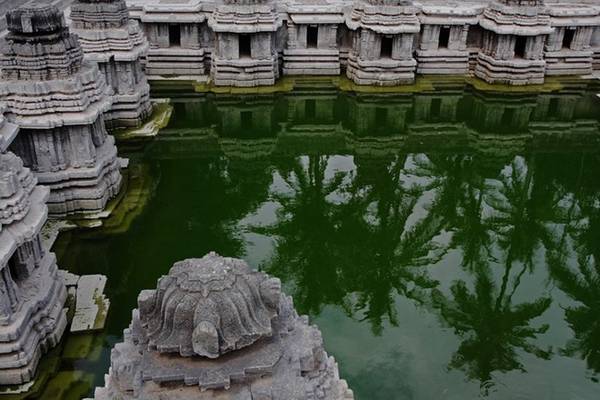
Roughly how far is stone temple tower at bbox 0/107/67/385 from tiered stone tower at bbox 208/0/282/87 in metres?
9.21

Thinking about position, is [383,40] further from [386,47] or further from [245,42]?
[245,42]

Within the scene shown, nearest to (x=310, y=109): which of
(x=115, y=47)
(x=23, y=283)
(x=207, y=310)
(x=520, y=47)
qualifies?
(x=115, y=47)

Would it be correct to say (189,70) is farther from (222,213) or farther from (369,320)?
(369,320)

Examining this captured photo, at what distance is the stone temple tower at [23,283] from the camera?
23.3 feet

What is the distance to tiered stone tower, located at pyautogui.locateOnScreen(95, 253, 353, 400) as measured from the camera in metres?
4.80

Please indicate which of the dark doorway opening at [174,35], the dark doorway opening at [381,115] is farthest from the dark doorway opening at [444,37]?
the dark doorway opening at [174,35]

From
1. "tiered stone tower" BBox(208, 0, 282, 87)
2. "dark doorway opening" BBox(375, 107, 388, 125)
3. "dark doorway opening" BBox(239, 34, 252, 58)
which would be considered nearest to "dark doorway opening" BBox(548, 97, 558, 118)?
"dark doorway opening" BBox(375, 107, 388, 125)

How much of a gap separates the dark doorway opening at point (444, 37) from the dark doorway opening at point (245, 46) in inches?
235

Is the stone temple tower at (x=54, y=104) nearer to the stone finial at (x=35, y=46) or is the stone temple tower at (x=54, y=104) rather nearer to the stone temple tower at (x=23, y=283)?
the stone finial at (x=35, y=46)

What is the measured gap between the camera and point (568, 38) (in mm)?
18797

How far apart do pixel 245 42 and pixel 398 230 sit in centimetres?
893

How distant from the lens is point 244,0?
16.2 m

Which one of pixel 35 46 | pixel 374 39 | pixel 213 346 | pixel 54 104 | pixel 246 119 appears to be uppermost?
pixel 35 46

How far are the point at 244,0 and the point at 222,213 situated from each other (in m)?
7.60
